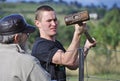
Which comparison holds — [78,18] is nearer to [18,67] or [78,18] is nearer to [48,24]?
[48,24]

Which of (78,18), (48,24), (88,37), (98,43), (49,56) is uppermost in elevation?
(78,18)

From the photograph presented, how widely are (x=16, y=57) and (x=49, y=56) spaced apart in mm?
1203

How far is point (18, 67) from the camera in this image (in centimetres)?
429

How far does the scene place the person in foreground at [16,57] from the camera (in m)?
4.27

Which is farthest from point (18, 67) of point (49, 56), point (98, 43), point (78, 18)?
Answer: point (98, 43)

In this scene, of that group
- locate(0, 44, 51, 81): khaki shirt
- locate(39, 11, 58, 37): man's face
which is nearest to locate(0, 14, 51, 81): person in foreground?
locate(0, 44, 51, 81): khaki shirt

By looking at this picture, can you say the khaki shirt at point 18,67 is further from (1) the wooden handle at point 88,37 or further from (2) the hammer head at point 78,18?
(1) the wooden handle at point 88,37

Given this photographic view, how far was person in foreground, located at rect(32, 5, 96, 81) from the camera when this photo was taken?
5375mm

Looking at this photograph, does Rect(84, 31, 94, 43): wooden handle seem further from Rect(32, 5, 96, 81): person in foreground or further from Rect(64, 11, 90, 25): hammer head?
Rect(64, 11, 90, 25): hammer head

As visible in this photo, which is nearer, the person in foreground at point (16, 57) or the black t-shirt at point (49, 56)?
the person in foreground at point (16, 57)

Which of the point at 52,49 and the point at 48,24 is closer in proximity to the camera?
the point at 52,49

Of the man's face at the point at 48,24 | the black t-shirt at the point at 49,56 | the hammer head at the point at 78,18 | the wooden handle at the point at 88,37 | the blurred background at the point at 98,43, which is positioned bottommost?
the blurred background at the point at 98,43

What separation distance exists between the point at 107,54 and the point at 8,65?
56.2 feet

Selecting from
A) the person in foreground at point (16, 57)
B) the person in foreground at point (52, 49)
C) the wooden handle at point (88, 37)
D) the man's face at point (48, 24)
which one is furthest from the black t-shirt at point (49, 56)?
Answer: the person in foreground at point (16, 57)
